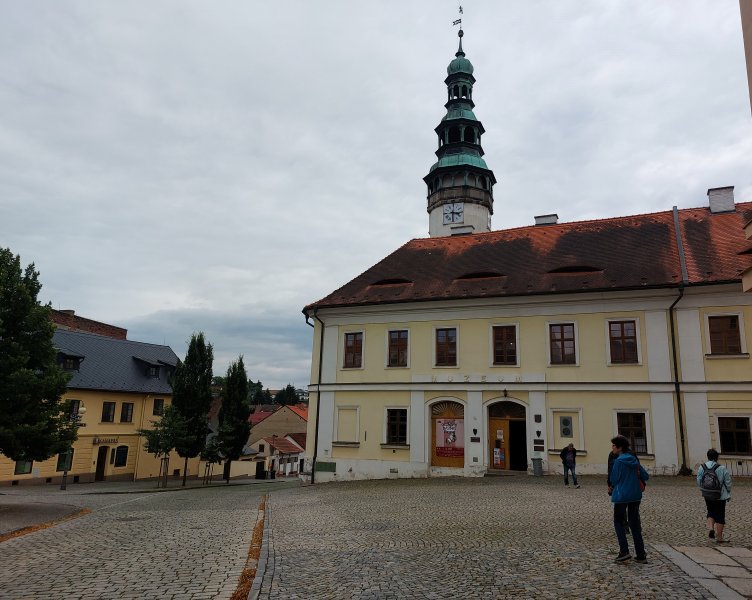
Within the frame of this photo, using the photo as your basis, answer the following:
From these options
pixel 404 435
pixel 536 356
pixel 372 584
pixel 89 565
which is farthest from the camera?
pixel 404 435

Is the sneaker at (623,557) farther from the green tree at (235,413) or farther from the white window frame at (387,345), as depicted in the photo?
the green tree at (235,413)

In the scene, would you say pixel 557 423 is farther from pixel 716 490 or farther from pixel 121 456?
pixel 121 456

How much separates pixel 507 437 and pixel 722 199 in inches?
585

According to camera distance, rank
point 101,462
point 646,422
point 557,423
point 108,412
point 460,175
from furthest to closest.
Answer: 1. point 460,175
2. point 108,412
3. point 101,462
4. point 557,423
5. point 646,422

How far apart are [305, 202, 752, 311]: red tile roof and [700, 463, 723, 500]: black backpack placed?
45.7ft

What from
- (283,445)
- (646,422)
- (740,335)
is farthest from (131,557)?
(283,445)

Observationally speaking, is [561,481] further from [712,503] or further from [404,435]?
[712,503]

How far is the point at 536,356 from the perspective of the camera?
75.4 feet

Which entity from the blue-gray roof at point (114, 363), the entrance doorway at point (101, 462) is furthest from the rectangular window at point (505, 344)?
the entrance doorway at point (101, 462)

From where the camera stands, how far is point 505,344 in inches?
930

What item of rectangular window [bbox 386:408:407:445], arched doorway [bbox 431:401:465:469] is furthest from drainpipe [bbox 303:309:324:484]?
arched doorway [bbox 431:401:465:469]

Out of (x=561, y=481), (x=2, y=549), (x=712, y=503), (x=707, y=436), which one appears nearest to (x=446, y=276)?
(x=561, y=481)

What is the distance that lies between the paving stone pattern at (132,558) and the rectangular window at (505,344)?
12570mm

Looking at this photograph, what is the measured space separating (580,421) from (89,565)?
18.3m
